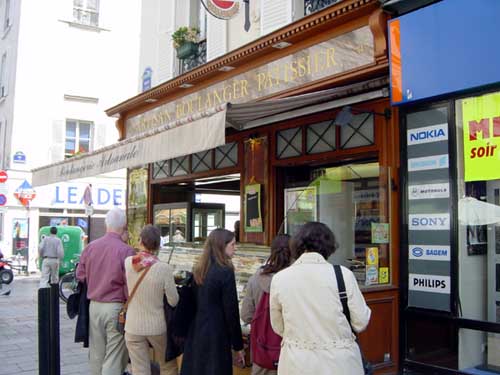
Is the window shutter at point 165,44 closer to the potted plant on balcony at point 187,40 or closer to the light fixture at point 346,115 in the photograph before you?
the potted plant on balcony at point 187,40

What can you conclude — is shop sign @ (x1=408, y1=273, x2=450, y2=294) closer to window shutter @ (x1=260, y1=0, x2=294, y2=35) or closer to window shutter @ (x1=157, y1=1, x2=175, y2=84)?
window shutter @ (x1=260, y1=0, x2=294, y2=35)

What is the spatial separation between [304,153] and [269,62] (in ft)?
4.47

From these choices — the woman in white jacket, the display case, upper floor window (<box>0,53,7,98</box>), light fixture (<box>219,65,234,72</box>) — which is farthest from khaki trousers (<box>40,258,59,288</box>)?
the woman in white jacket

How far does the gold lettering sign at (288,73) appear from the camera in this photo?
6.04 meters

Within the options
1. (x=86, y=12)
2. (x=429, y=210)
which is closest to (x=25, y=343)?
(x=429, y=210)

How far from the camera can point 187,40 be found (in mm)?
9992

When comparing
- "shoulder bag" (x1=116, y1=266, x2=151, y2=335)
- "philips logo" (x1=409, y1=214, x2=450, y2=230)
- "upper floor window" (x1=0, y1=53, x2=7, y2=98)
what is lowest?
"shoulder bag" (x1=116, y1=266, x2=151, y2=335)

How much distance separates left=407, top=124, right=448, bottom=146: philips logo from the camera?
5.26 m

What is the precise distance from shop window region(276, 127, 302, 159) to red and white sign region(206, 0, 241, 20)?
203 cm

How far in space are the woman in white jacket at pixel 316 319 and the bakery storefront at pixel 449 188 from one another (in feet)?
7.72

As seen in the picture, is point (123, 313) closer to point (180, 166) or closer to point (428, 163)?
point (428, 163)

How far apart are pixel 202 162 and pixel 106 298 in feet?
16.4

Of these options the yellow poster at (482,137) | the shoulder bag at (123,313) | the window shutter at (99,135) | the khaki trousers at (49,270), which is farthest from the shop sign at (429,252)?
the window shutter at (99,135)

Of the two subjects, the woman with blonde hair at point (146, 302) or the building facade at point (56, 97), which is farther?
the building facade at point (56, 97)
